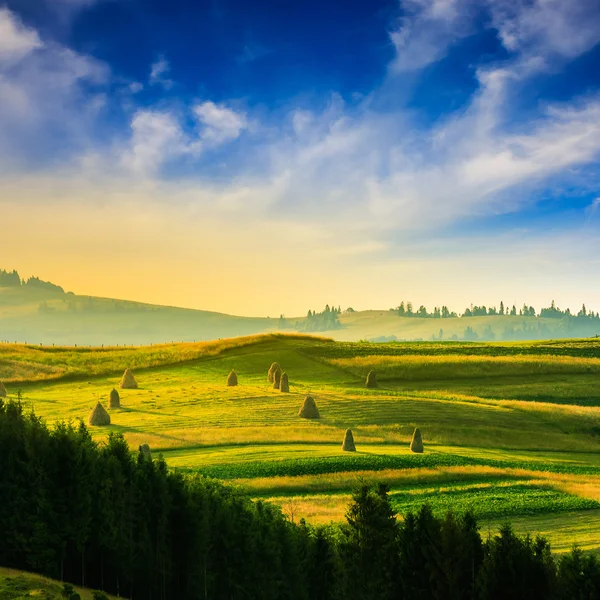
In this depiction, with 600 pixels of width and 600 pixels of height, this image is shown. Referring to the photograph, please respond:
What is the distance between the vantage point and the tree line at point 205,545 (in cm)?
1944

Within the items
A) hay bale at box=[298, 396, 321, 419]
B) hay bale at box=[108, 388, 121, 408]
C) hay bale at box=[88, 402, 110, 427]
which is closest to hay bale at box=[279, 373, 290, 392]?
hay bale at box=[298, 396, 321, 419]

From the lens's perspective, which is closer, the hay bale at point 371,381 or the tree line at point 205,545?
the tree line at point 205,545

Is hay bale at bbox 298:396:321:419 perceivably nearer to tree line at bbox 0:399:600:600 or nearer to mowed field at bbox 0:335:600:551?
mowed field at bbox 0:335:600:551

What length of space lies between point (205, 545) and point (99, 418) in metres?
33.9

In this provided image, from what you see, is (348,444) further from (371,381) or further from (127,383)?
(127,383)

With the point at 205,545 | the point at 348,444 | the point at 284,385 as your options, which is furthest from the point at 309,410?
the point at 205,545

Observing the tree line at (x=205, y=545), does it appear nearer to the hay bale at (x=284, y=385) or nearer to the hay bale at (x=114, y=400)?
the hay bale at (x=114, y=400)

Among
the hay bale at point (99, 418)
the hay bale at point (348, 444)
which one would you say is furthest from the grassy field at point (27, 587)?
the hay bale at point (99, 418)

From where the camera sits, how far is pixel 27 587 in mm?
15289

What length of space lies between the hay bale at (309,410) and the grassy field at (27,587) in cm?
3923

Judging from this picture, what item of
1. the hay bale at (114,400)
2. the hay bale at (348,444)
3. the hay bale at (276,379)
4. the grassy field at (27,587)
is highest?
the hay bale at (276,379)

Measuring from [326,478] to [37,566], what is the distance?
78.6 ft

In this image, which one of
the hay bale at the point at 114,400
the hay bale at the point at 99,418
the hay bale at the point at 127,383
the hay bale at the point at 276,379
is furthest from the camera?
the hay bale at the point at 127,383

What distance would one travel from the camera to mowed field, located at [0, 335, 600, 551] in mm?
38000
